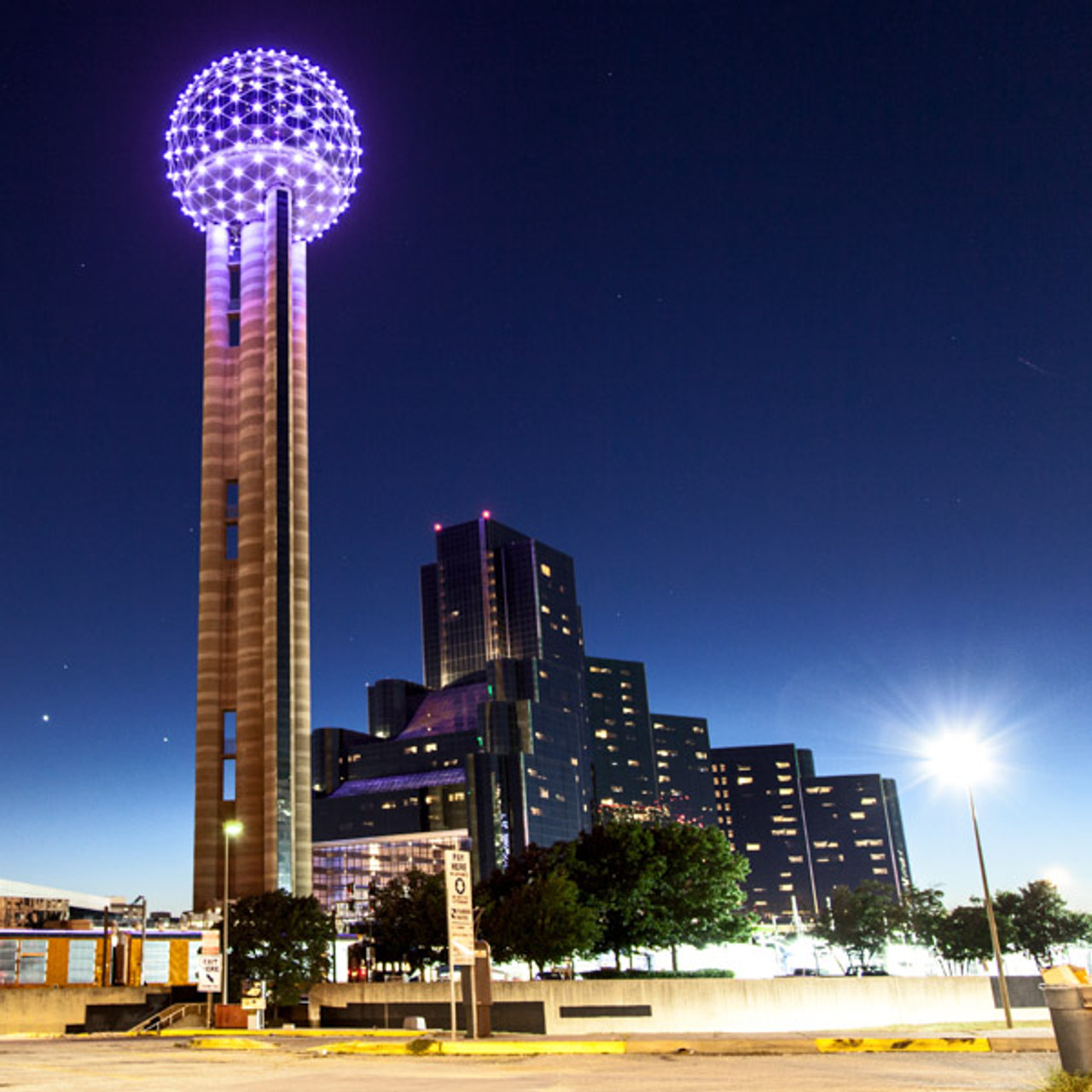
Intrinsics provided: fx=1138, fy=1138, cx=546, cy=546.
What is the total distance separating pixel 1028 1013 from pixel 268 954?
141 ft

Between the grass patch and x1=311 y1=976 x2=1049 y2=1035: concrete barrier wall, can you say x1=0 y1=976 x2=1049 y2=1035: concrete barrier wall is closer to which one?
x1=311 y1=976 x2=1049 y2=1035: concrete barrier wall

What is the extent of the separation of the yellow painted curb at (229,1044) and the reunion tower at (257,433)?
60757 mm

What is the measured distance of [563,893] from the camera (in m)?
70.4

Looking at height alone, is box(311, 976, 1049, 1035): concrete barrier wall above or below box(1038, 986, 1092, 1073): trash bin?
below

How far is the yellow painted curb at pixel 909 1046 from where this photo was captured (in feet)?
76.8

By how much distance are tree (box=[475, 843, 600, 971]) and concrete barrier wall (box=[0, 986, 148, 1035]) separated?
21434mm

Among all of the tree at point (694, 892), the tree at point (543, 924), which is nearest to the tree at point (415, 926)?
Answer: the tree at point (543, 924)

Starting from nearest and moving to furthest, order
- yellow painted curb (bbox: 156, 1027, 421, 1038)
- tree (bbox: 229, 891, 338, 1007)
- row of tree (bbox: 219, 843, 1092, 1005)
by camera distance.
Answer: yellow painted curb (bbox: 156, 1027, 421, 1038) < tree (bbox: 229, 891, 338, 1007) < row of tree (bbox: 219, 843, 1092, 1005)

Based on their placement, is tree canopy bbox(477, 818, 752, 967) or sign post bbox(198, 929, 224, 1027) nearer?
sign post bbox(198, 929, 224, 1027)

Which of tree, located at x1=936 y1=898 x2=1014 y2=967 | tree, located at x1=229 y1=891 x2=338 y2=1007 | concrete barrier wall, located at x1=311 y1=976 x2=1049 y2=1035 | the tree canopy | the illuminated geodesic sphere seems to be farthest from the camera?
tree, located at x1=936 y1=898 x2=1014 y2=967

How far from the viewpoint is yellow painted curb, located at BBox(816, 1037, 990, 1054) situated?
23422mm

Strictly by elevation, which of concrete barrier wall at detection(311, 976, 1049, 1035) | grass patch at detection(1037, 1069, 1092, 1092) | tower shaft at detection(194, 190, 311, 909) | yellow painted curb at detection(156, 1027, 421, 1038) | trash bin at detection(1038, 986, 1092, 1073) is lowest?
concrete barrier wall at detection(311, 976, 1049, 1035)

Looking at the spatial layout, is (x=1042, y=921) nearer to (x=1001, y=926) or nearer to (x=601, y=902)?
(x=1001, y=926)

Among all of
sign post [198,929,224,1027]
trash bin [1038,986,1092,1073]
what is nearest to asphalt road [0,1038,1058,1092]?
trash bin [1038,986,1092,1073]
